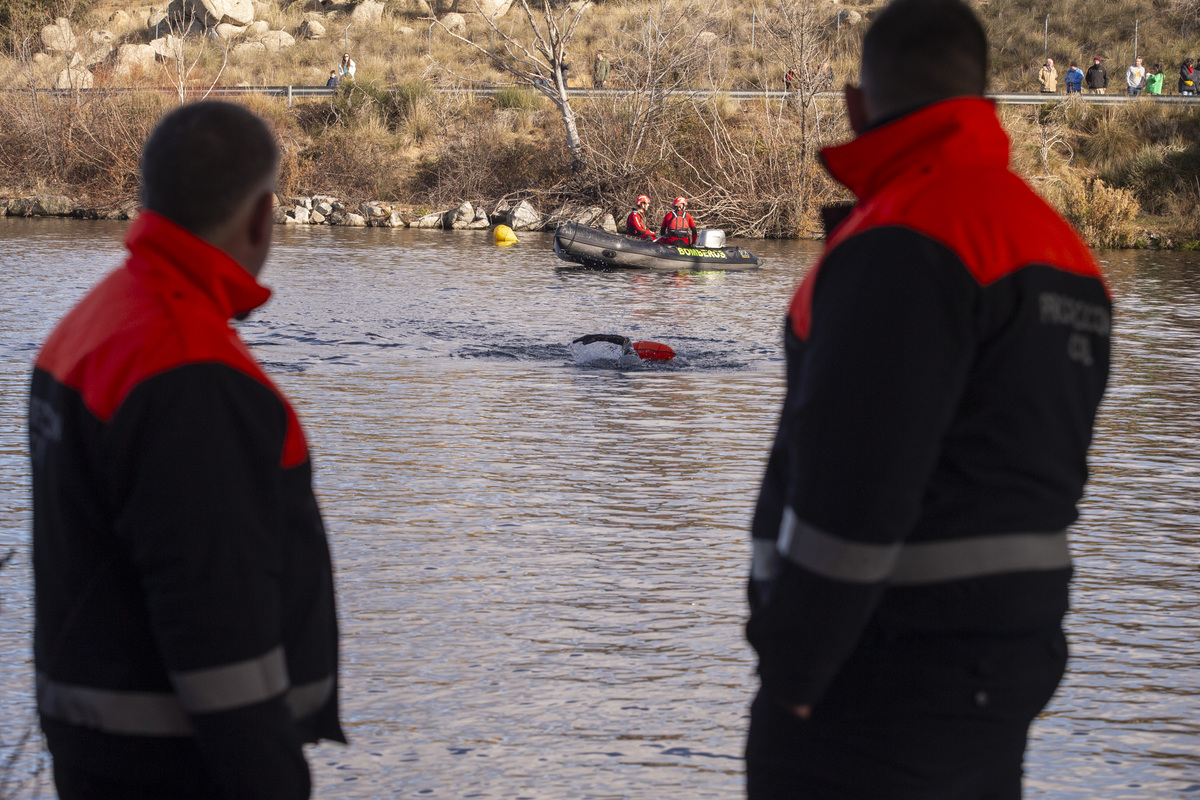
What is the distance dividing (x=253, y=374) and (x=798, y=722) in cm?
92

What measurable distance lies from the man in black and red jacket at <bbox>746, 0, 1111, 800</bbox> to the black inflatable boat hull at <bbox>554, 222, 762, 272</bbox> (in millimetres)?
21629

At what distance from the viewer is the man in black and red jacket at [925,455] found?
176 centimetres

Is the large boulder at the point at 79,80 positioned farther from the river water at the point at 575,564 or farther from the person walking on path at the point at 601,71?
the river water at the point at 575,564

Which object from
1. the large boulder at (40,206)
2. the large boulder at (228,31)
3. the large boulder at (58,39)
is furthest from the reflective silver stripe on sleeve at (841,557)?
the large boulder at (228,31)

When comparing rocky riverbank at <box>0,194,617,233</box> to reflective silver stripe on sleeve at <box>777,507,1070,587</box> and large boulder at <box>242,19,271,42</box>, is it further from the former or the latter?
reflective silver stripe on sleeve at <box>777,507,1070,587</box>

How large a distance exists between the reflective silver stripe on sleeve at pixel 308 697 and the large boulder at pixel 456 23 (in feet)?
188

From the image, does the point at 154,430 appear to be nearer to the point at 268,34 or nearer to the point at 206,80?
the point at 206,80

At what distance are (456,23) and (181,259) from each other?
5810 cm

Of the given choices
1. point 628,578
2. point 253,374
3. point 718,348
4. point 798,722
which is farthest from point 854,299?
point 718,348

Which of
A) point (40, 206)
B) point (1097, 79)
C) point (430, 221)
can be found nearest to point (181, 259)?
point (430, 221)

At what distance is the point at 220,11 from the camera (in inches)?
2331

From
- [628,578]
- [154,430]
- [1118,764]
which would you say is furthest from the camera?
[628,578]

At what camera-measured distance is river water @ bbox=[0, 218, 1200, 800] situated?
409 cm

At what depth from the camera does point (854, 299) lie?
5.78 ft
